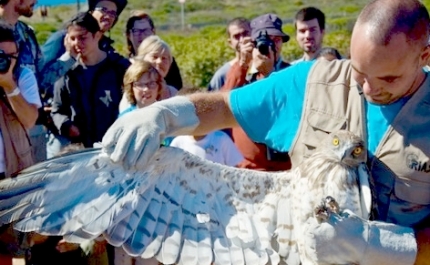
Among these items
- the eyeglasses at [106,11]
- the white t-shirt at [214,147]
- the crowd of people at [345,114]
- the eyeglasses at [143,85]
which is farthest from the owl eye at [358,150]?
the eyeglasses at [106,11]

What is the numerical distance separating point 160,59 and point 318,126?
11.3 feet

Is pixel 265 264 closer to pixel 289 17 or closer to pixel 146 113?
pixel 146 113

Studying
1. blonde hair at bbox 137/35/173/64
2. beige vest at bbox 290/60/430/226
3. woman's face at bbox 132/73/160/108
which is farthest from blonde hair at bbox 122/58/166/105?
beige vest at bbox 290/60/430/226

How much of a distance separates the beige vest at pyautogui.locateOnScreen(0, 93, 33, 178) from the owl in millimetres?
1754

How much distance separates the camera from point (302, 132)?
325cm

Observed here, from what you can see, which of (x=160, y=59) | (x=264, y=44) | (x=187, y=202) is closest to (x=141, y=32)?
(x=160, y=59)

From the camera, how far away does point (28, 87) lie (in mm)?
5285

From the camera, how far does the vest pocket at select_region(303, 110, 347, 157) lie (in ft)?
10.4

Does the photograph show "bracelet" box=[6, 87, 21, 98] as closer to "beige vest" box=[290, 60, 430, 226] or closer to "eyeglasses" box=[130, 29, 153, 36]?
"beige vest" box=[290, 60, 430, 226]

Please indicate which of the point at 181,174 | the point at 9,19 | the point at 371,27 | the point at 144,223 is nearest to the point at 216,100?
the point at 181,174

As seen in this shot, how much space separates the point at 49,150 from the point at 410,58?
4226mm

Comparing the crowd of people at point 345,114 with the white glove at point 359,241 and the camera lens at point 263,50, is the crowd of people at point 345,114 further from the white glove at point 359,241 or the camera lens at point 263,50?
the camera lens at point 263,50

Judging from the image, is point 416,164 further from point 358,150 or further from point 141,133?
point 141,133

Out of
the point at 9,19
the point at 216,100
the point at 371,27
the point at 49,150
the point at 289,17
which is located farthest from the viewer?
the point at 289,17
